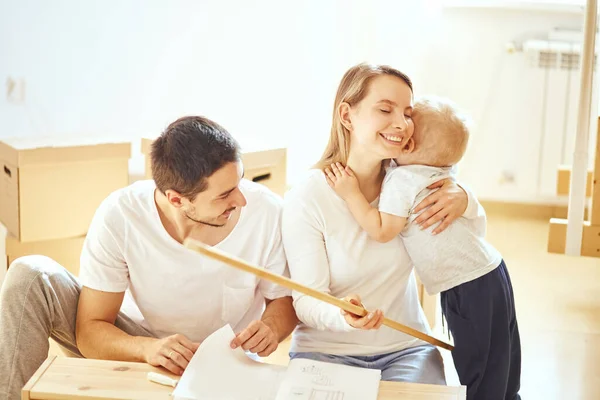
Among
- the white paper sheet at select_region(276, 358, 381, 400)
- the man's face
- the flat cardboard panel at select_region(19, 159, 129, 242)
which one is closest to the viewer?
the white paper sheet at select_region(276, 358, 381, 400)

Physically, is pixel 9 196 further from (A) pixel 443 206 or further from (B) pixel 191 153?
(A) pixel 443 206

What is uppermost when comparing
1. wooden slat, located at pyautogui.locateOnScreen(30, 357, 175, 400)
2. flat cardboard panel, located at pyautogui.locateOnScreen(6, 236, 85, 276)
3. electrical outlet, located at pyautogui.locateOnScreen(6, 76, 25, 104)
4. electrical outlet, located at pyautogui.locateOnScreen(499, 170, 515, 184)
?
electrical outlet, located at pyautogui.locateOnScreen(6, 76, 25, 104)

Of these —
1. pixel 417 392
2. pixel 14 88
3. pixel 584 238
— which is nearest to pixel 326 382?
pixel 417 392

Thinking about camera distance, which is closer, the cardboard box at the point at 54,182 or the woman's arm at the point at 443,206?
the woman's arm at the point at 443,206

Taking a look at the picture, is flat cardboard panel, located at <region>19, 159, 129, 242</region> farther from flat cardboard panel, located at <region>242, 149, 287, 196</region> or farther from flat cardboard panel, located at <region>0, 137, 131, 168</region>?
flat cardboard panel, located at <region>242, 149, 287, 196</region>

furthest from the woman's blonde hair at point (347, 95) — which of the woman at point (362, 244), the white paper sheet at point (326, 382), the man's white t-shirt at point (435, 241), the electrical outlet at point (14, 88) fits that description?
the electrical outlet at point (14, 88)

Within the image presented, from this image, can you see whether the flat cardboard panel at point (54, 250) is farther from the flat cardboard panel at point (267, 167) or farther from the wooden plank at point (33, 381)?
the wooden plank at point (33, 381)

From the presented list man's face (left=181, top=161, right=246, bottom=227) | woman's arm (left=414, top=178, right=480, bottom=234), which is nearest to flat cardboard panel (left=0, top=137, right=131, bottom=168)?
man's face (left=181, top=161, right=246, bottom=227)

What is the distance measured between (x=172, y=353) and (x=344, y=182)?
1.70 ft

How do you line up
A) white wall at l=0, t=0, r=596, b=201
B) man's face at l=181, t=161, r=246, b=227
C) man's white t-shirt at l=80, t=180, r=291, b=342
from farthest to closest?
white wall at l=0, t=0, r=596, b=201 → man's white t-shirt at l=80, t=180, r=291, b=342 → man's face at l=181, t=161, r=246, b=227

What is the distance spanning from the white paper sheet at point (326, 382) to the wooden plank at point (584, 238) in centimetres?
141

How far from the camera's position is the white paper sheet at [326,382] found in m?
1.41

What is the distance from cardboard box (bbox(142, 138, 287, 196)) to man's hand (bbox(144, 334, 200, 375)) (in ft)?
3.64

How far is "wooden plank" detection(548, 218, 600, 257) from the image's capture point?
2654 mm
